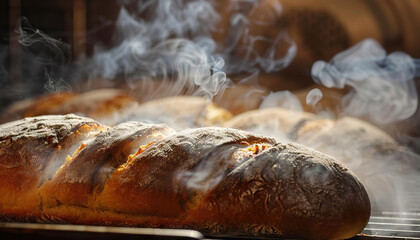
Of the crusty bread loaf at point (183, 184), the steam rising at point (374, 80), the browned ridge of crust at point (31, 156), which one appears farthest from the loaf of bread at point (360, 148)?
the browned ridge of crust at point (31, 156)

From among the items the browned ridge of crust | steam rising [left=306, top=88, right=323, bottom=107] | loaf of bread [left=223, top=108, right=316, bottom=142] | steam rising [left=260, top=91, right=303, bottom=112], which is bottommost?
steam rising [left=260, top=91, right=303, bottom=112]

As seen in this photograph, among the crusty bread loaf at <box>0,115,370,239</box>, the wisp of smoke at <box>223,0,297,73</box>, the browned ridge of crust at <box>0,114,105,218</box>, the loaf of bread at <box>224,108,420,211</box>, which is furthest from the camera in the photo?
the wisp of smoke at <box>223,0,297,73</box>

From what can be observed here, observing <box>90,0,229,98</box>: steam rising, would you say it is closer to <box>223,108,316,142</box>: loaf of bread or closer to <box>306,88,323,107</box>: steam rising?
<box>306,88,323,107</box>: steam rising

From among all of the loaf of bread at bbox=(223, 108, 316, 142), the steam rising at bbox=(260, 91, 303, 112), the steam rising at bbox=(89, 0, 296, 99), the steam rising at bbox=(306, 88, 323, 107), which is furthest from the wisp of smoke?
the loaf of bread at bbox=(223, 108, 316, 142)

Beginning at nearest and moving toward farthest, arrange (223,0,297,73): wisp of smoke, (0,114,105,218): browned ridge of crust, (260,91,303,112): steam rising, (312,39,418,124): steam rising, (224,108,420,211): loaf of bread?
(0,114,105,218): browned ridge of crust
(224,108,420,211): loaf of bread
(312,39,418,124): steam rising
(260,91,303,112): steam rising
(223,0,297,73): wisp of smoke

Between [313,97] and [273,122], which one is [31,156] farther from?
[313,97]

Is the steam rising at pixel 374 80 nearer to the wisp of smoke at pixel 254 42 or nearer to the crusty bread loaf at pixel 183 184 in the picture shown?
the wisp of smoke at pixel 254 42
